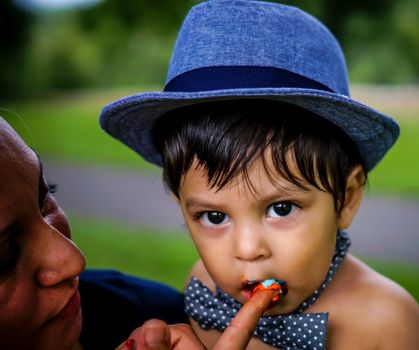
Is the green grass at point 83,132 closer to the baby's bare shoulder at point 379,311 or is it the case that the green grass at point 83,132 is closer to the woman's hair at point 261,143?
the baby's bare shoulder at point 379,311

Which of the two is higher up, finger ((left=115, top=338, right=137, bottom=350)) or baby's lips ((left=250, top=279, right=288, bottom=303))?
finger ((left=115, top=338, right=137, bottom=350))

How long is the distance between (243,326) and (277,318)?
1.44ft

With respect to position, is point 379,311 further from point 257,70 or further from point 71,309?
point 71,309

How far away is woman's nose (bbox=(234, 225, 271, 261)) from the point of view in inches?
48.0

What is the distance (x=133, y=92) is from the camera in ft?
19.4

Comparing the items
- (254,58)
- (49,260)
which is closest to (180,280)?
(254,58)

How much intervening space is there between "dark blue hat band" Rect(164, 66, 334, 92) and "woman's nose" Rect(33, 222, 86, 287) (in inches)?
18.2

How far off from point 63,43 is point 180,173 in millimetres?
5928

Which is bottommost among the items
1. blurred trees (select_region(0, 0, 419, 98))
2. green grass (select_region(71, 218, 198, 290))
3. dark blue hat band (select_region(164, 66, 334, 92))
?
green grass (select_region(71, 218, 198, 290))

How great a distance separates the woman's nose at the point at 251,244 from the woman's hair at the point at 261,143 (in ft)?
0.30

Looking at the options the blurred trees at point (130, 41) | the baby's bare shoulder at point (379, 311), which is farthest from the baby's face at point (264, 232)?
the blurred trees at point (130, 41)

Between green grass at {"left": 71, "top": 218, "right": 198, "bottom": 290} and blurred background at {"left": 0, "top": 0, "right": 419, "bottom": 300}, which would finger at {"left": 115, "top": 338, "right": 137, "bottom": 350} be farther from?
green grass at {"left": 71, "top": 218, "right": 198, "bottom": 290}

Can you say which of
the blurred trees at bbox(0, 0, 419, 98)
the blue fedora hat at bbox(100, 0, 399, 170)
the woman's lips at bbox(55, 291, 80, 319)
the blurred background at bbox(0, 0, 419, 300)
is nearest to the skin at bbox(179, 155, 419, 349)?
the blue fedora hat at bbox(100, 0, 399, 170)

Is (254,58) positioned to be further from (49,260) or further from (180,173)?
(49,260)
